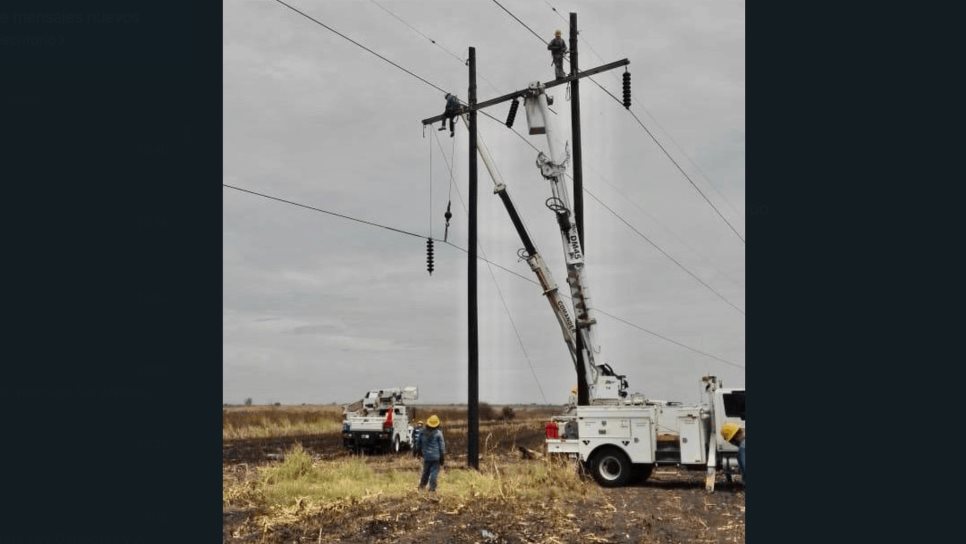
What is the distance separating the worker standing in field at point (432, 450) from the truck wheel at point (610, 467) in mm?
4011

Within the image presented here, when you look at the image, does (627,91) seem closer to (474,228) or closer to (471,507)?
(474,228)

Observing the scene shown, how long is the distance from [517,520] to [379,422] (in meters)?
21.2

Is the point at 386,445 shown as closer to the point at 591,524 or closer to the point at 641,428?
the point at 641,428

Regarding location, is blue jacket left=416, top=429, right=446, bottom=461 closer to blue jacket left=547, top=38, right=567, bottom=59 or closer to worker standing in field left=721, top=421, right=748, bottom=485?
worker standing in field left=721, top=421, right=748, bottom=485

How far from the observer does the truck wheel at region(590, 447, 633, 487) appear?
21.5m

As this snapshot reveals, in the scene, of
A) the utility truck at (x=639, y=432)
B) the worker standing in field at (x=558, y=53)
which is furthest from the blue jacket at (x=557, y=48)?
the utility truck at (x=639, y=432)

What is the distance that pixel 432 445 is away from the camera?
19.2 m

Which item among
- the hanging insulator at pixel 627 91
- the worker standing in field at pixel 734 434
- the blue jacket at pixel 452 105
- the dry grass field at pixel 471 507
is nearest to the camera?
the dry grass field at pixel 471 507

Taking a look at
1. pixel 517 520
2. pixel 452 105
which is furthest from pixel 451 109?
pixel 517 520

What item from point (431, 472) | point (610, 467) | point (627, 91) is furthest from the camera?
point (627, 91)

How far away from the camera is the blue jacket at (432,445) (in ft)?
62.7

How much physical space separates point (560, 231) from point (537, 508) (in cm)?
979

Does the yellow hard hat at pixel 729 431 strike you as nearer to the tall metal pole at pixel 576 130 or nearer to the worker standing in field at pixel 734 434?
the worker standing in field at pixel 734 434

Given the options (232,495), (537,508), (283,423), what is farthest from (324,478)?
(283,423)
